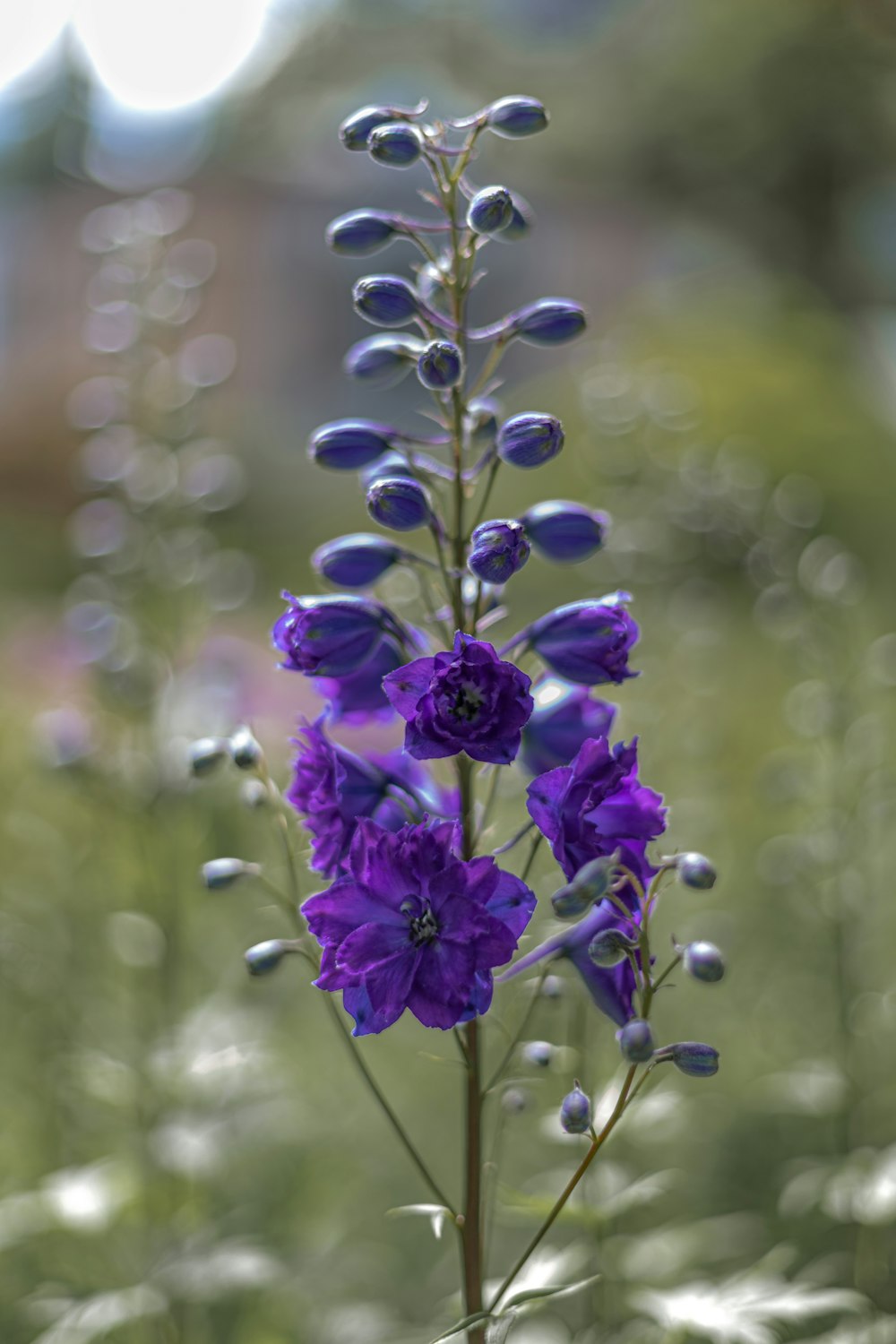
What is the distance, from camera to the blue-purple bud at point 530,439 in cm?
164

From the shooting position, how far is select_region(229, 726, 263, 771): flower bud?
5.87ft

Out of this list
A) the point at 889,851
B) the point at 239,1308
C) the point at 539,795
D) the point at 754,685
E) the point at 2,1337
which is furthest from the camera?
the point at 754,685

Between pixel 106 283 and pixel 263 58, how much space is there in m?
19.4

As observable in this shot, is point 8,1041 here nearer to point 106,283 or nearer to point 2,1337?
point 2,1337

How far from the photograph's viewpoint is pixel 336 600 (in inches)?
66.0

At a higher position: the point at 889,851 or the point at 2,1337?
the point at 889,851

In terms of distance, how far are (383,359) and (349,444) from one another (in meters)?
0.14

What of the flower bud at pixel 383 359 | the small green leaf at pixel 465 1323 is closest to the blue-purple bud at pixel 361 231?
the flower bud at pixel 383 359

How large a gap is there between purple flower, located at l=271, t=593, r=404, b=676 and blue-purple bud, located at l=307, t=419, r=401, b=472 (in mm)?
204

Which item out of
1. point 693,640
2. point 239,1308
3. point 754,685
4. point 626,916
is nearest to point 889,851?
point 693,640

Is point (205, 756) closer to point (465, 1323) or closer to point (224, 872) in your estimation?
point (224, 872)

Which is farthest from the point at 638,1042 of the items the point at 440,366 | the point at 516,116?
the point at 516,116

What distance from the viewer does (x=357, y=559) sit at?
70.5 inches

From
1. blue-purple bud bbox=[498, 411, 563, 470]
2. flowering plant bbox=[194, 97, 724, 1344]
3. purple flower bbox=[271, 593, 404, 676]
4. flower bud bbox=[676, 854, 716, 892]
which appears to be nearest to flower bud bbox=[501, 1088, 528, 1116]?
flowering plant bbox=[194, 97, 724, 1344]
